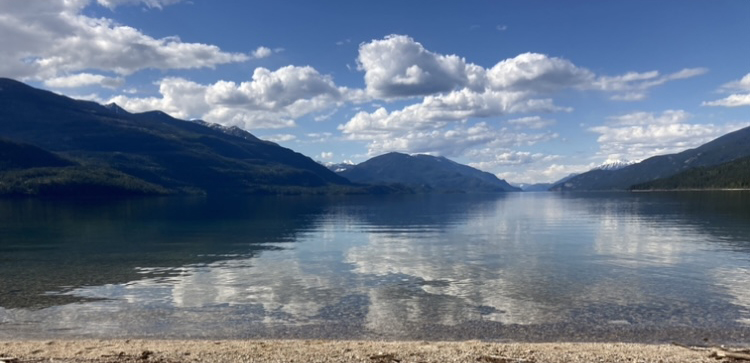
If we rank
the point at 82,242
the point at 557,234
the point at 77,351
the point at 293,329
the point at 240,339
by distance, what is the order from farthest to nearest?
the point at 557,234, the point at 82,242, the point at 293,329, the point at 240,339, the point at 77,351

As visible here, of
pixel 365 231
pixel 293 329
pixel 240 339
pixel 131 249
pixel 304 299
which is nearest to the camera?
pixel 240 339

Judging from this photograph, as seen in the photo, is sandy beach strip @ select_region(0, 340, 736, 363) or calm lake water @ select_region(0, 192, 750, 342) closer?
sandy beach strip @ select_region(0, 340, 736, 363)

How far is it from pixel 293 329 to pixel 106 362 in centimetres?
1169

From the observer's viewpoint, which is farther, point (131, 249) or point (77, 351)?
point (131, 249)

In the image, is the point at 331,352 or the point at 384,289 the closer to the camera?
the point at 331,352

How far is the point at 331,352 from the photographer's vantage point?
25688mm

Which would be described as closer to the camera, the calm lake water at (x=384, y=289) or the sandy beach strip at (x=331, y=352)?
the sandy beach strip at (x=331, y=352)

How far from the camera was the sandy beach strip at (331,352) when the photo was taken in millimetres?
24047

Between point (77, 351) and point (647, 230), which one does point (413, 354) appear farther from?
point (647, 230)

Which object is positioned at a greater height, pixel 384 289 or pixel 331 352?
pixel 331 352

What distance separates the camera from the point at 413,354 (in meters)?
25.0

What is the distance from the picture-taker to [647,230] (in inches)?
3939

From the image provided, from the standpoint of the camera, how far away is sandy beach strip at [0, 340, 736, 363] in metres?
24.0

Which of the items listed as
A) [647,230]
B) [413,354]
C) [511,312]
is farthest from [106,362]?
[647,230]
